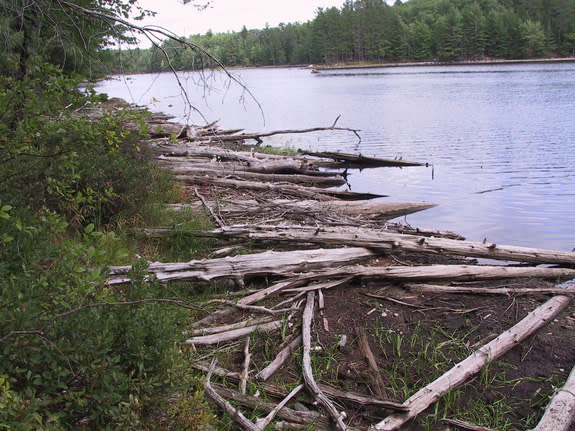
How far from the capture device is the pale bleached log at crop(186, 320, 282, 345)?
15.1ft

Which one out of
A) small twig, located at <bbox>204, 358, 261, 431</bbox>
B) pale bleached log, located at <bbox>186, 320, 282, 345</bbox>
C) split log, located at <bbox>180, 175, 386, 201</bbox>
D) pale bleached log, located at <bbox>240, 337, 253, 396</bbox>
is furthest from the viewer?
split log, located at <bbox>180, 175, 386, 201</bbox>

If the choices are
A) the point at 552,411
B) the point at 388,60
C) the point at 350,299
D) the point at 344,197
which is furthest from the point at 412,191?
the point at 388,60

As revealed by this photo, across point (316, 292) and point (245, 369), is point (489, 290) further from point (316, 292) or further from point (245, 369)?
point (245, 369)

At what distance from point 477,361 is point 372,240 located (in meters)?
2.53

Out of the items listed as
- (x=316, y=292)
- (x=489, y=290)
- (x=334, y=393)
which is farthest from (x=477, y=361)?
(x=316, y=292)

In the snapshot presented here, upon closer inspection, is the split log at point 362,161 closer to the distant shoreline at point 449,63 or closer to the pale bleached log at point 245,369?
the pale bleached log at point 245,369

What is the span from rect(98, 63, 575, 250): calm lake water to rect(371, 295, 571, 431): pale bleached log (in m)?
2.60

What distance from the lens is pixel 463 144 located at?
843 inches

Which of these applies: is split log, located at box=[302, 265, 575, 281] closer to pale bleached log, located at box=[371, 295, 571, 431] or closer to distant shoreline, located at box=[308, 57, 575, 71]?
pale bleached log, located at box=[371, 295, 571, 431]

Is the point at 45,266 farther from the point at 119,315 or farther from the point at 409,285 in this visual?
the point at 409,285

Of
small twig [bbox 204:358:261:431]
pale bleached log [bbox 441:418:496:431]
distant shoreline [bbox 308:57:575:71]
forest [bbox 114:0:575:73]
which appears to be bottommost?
pale bleached log [bbox 441:418:496:431]

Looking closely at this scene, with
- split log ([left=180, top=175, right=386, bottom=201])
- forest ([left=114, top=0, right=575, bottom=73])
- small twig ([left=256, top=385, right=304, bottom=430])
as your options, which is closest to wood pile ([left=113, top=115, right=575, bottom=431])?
small twig ([left=256, top=385, right=304, bottom=430])

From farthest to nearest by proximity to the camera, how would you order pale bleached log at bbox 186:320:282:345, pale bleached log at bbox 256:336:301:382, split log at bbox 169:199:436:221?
split log at bbox 169:199:436:221
pale bleached log at bbox 186:320:282:345
pale bleached log at bbox 256:336:301:382

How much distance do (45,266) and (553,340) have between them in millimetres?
4472
